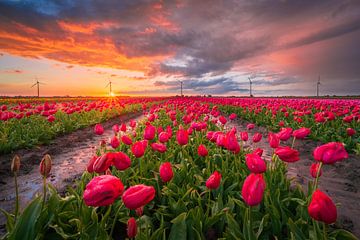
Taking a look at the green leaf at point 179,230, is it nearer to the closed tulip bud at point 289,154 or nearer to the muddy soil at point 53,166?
the closed tulip bud at point 289,154

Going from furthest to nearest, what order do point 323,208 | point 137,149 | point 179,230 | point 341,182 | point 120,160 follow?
point 341,182 < point 137,149 < point 120,160 < point 179,230 < point 323,208

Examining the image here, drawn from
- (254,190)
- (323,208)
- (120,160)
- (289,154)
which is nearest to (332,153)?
(289,154)

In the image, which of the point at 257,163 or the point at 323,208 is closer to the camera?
the point at 323,208

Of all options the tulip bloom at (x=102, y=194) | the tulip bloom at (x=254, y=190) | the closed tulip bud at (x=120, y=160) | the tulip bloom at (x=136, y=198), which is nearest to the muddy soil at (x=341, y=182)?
the tulip bloom at (x=254, y=190)

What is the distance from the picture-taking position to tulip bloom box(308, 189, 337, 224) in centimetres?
172

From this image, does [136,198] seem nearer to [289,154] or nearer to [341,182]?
[289,154]

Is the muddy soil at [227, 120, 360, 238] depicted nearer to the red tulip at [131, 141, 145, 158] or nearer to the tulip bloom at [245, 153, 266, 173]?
the tulip bloom at [245, 153, 266, 173]

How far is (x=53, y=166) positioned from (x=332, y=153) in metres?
6.28

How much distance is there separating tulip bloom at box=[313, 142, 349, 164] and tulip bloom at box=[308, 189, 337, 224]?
0.83m

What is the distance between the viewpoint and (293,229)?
2385 mm

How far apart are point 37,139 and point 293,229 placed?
8.69 m

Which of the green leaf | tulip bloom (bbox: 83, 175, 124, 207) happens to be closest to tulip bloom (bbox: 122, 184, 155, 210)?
tulip bloom (bbox: 83, 175, 124, 207)

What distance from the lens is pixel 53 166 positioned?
21.4 ft

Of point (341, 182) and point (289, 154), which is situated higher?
point (289, 154)
